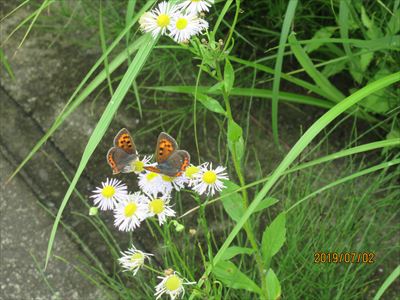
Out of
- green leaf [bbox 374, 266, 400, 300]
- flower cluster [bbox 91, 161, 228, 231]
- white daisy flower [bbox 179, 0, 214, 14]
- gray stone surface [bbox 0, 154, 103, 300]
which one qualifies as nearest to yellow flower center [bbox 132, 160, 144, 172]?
flower cluster [bbox 91, 161, 228, 231]

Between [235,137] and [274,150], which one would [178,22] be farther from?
[274,150]

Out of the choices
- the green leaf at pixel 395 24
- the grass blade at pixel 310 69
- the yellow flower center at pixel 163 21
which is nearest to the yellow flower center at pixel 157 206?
the yellow flower center at pixel 163 21

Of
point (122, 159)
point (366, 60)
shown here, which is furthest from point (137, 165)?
point (366, 60)

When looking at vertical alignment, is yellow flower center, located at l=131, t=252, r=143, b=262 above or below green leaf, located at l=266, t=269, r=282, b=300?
below

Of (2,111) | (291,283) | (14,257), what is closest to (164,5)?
(291,283)

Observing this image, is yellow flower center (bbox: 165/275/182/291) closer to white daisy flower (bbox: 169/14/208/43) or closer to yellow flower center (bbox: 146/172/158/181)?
yellow flower center (bbox: 146/172/158/181)

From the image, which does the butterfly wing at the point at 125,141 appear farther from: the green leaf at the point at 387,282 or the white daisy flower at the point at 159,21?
the green leaf at the point at 387,282
